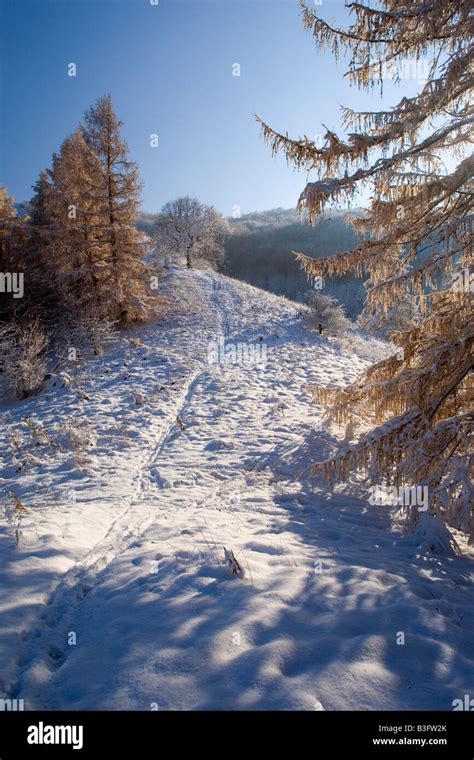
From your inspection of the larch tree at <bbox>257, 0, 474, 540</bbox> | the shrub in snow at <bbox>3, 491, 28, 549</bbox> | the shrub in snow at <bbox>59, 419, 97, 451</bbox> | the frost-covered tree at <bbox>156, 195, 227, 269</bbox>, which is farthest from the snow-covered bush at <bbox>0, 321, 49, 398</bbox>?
the frost-covered tree at <bbox>156, 195, 227, 269</bbox>

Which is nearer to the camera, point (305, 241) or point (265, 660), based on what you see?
point (265, 660)

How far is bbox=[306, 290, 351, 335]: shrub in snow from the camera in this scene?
20516mm

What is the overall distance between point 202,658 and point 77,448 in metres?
6.29

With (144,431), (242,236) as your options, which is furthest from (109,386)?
(242,236)

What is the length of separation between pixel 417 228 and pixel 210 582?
16.8ft

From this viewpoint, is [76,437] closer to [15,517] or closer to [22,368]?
[15,517]

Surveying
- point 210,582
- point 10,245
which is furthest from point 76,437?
point 10,245

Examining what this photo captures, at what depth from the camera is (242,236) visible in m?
84.8

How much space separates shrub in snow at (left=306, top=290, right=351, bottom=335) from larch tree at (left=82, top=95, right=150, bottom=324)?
387 inches

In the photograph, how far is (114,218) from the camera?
16594 mm
